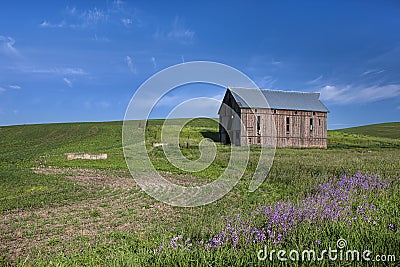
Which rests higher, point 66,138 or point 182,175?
point 66,138

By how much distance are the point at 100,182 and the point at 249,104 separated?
3357cm

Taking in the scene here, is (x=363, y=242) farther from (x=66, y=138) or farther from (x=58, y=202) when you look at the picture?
(x=66, y=138)

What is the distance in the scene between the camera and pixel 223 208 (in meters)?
12.0

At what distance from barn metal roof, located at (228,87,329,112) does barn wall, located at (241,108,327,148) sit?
0.78 m

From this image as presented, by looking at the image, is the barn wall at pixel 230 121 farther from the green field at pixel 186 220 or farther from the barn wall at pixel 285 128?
the green field at pixel 186 220

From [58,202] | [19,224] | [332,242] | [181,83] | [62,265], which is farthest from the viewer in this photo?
[58,202]

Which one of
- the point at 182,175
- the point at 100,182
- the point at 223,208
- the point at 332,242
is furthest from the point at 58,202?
the point at 332,242

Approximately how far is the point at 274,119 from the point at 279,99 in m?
3.77

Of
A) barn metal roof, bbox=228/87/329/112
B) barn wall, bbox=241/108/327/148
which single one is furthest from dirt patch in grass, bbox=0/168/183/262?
barn metal roof, bbox=228/87/329/112

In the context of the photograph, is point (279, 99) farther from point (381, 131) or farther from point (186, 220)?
point (381, 131)

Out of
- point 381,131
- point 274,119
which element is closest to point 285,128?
point 274,119

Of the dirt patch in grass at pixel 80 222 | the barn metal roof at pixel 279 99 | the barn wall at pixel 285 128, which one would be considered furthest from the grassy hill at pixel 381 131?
the dirt patch in grass at pixel 80 222

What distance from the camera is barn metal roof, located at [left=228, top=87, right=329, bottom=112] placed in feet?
161

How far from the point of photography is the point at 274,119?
1928 inches
